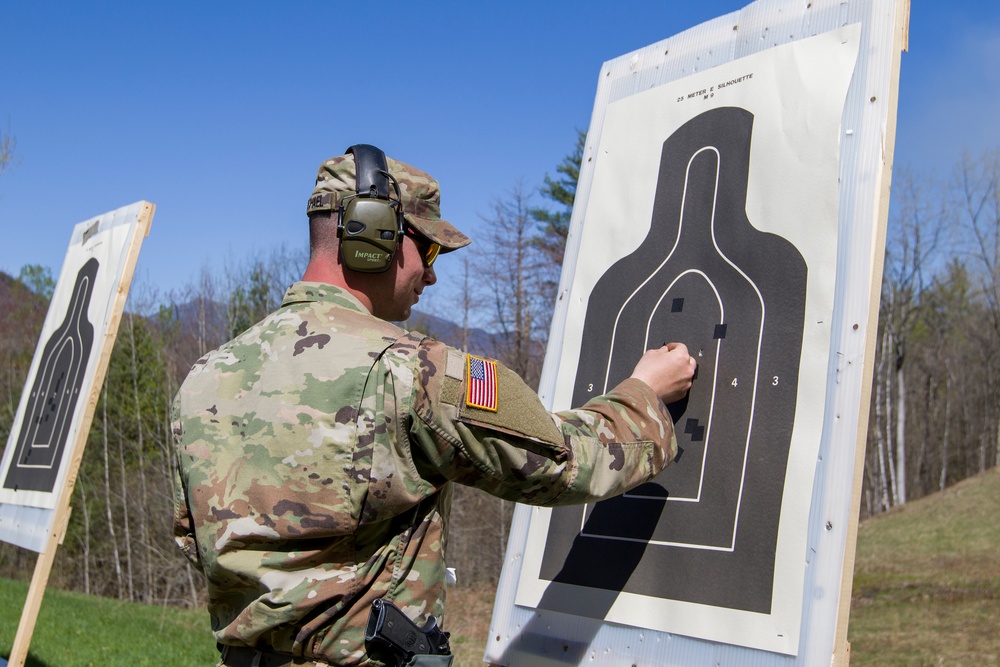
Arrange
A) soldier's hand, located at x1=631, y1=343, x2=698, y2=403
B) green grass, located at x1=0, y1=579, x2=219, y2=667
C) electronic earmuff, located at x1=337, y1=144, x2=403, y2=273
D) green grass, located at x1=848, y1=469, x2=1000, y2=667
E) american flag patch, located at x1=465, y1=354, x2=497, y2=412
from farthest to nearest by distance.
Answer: green grass, located at x1=848, y1=469, x2=1000, y2=667 < green grass, located at x1=0, y1=579, x2=219, y2=667 < soldier's hand, located at x1=631, y1=343, x2=698, y2=403 < electronic earmuff, located at x1=337, y1=144, x2=403, y2=273 < american flag patch, located at x1=465, y1=354, x2=497, y2=412

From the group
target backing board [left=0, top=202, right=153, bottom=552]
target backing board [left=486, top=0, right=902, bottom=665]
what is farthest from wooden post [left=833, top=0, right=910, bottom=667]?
target backing board [left=0, top=202, right=153, bottom=552]

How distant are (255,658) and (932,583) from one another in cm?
1250

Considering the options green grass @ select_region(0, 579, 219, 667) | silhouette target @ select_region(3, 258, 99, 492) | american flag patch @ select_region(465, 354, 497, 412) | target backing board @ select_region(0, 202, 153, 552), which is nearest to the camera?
american flag patch @ select_region(465, 354, 497, 412)

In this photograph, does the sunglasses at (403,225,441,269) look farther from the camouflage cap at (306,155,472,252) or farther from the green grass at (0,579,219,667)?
the green grass at (0,579,219,667)

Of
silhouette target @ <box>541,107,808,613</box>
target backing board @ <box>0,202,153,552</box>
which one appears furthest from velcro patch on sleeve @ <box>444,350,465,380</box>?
target backing board @ <box>0,202,153,552</box>

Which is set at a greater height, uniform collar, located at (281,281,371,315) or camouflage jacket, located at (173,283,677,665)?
uniform collar, located at (281,281,371,315)

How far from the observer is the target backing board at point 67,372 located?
4352mm

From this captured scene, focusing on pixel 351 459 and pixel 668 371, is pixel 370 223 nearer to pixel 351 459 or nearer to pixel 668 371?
pixel 351 459

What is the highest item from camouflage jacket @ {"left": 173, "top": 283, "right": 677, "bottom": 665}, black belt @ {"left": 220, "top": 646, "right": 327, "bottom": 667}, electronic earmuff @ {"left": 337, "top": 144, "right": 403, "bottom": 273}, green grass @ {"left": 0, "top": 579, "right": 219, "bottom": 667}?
electronic earmuff @ {"left": 337, "top": 144, "right": 403, "bottom": 273}

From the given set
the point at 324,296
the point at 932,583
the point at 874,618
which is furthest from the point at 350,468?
the point at 932,583

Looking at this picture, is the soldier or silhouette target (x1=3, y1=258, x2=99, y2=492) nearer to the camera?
the soldier

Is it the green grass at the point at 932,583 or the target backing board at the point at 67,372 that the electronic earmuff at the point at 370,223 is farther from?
the green grass at the point at 932,583

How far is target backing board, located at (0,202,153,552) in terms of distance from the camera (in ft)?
14.3

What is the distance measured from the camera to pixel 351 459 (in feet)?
5.41
